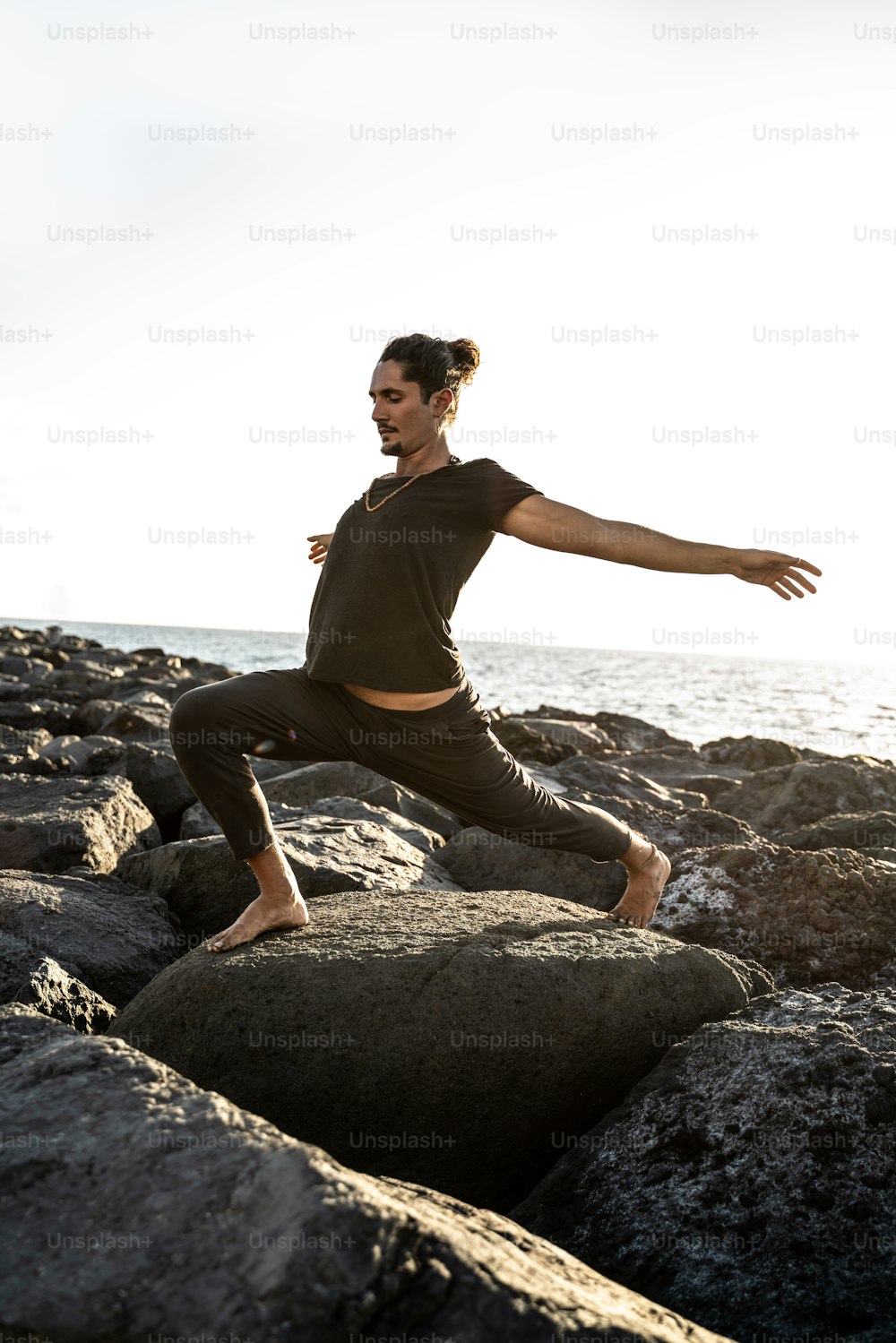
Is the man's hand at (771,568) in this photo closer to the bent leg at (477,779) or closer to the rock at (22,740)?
the bent leg at (477,779)

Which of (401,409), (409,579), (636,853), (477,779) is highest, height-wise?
(401,409)

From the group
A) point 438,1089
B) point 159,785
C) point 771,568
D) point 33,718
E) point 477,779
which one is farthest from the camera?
point 33,718

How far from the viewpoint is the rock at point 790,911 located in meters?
4.66

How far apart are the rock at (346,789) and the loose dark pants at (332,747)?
3.35 m

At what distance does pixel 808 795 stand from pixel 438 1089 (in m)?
5.97

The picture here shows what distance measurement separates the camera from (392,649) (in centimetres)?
379

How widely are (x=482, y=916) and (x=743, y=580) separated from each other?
1.49 meters

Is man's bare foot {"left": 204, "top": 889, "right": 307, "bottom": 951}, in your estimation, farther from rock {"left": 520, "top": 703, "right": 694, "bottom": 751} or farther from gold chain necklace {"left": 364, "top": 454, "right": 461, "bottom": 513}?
rock {"left": 520, "top": 703, "right": 694, "bottom": 751}

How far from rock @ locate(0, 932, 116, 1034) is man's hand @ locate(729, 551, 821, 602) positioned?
2.52 m

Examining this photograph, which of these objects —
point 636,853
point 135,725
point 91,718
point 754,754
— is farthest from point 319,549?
point 754,754

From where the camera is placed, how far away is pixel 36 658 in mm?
24734

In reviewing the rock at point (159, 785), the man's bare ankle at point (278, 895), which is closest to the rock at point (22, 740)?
the rock at point (159, 785)

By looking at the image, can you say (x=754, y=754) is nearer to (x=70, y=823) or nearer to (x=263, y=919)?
(x=70, y=823)

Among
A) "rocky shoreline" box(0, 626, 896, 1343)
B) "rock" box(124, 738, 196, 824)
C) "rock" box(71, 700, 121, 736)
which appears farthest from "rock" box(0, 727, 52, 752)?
"rocky shoreline" box(0, 626, 896, 1343)
